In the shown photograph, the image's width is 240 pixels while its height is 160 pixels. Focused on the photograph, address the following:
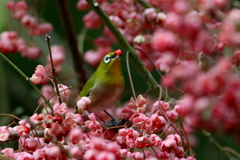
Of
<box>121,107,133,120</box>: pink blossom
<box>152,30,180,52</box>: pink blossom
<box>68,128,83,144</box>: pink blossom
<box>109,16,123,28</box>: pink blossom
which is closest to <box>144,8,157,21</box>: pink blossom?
<box>109,16,123,28</box>: pink blossom

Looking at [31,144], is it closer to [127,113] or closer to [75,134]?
[75,134]

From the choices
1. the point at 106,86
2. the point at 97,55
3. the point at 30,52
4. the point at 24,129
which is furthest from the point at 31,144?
A: the point at 97,55

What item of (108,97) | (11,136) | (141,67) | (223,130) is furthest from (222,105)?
(108,97)

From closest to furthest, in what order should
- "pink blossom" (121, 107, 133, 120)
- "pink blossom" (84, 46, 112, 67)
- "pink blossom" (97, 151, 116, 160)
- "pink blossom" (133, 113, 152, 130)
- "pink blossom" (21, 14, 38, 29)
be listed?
"pink blossom" (97, 151, 116, 160) → "pink blossom" (133, 113, 152, 130) → "pink blossom" (121, 107, 133, 120) → "pink blossom" (21, 14, 38, 29) → "pink blossom" (84, 46, 112, 67)

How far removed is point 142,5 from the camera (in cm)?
136

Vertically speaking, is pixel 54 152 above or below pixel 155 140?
above

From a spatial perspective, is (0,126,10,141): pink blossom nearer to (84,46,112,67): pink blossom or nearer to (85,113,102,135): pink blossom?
(85,113,102,135): pink blossom

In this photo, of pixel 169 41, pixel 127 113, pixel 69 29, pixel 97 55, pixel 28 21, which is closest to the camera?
pixel 169 41

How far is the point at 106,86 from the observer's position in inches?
52.3

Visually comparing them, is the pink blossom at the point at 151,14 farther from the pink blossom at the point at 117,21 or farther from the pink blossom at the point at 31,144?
the pink blossom at the point at 31,144

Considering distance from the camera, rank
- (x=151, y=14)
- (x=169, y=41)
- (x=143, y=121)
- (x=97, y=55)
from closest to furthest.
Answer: (x=169, y=41), (x=143, y=121), (x=151, y=14), (x=97, y=55)

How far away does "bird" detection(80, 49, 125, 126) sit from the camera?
4.31 feet

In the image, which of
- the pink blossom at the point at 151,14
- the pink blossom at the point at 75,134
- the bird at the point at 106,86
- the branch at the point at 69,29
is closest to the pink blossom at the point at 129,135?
the pink blossom at the point at 75,134

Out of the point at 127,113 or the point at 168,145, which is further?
the point at 127,113
